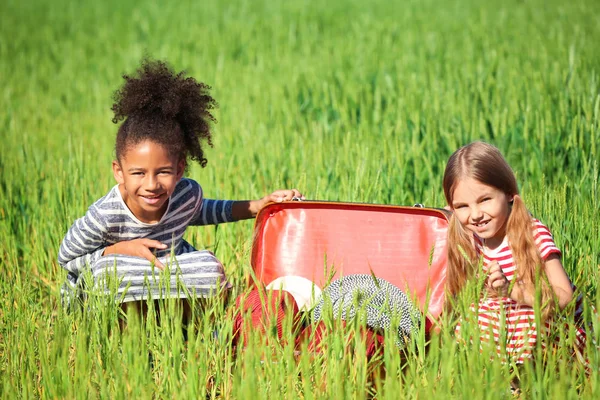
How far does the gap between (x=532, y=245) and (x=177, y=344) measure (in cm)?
120

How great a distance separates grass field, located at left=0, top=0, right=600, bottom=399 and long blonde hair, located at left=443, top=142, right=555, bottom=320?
0.26 meters

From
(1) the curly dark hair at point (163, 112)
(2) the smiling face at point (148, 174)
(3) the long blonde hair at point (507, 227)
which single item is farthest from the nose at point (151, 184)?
(3) the long blonde hair at point (507, 227)

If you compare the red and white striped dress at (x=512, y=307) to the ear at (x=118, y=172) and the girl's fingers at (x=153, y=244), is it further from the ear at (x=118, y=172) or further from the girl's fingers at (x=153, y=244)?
the ear at (x=118, y=172)

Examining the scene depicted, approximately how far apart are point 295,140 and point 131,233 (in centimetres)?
205

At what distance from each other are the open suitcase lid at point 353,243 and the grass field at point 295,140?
0.20m

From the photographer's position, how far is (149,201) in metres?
3.06

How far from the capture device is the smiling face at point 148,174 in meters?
3.02

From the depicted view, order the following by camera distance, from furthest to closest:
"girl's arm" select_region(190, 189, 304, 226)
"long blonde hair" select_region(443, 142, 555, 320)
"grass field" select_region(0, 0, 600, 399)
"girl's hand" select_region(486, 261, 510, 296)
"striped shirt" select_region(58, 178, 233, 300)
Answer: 1. "girl's arm" select_region(190, 189, 304, 226)
2. "striped shirt" select_region(58, 178, 233, 300)
3. "long blonde hair" select_region(443, 142, 555, 320)
4. "girl's hand" select_region(486, 261, 510, 296)
5. "grass field" select_region(0, 0, 600, 399)

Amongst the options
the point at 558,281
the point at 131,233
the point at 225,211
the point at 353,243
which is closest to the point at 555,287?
the point at 558,281

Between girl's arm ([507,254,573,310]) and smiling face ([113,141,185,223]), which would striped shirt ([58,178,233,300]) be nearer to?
smiling face ([113,141,185,223])

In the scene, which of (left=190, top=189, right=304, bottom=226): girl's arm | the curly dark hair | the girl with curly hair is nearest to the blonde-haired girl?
the girl with curly hair

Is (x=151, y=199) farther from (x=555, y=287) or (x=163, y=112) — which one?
(x=555, y=287)

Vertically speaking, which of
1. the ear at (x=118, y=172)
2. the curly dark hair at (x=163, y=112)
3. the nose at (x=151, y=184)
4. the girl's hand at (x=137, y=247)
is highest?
the curly dark hair at (x=163, y=112)

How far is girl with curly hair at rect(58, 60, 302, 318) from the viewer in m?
2.95
